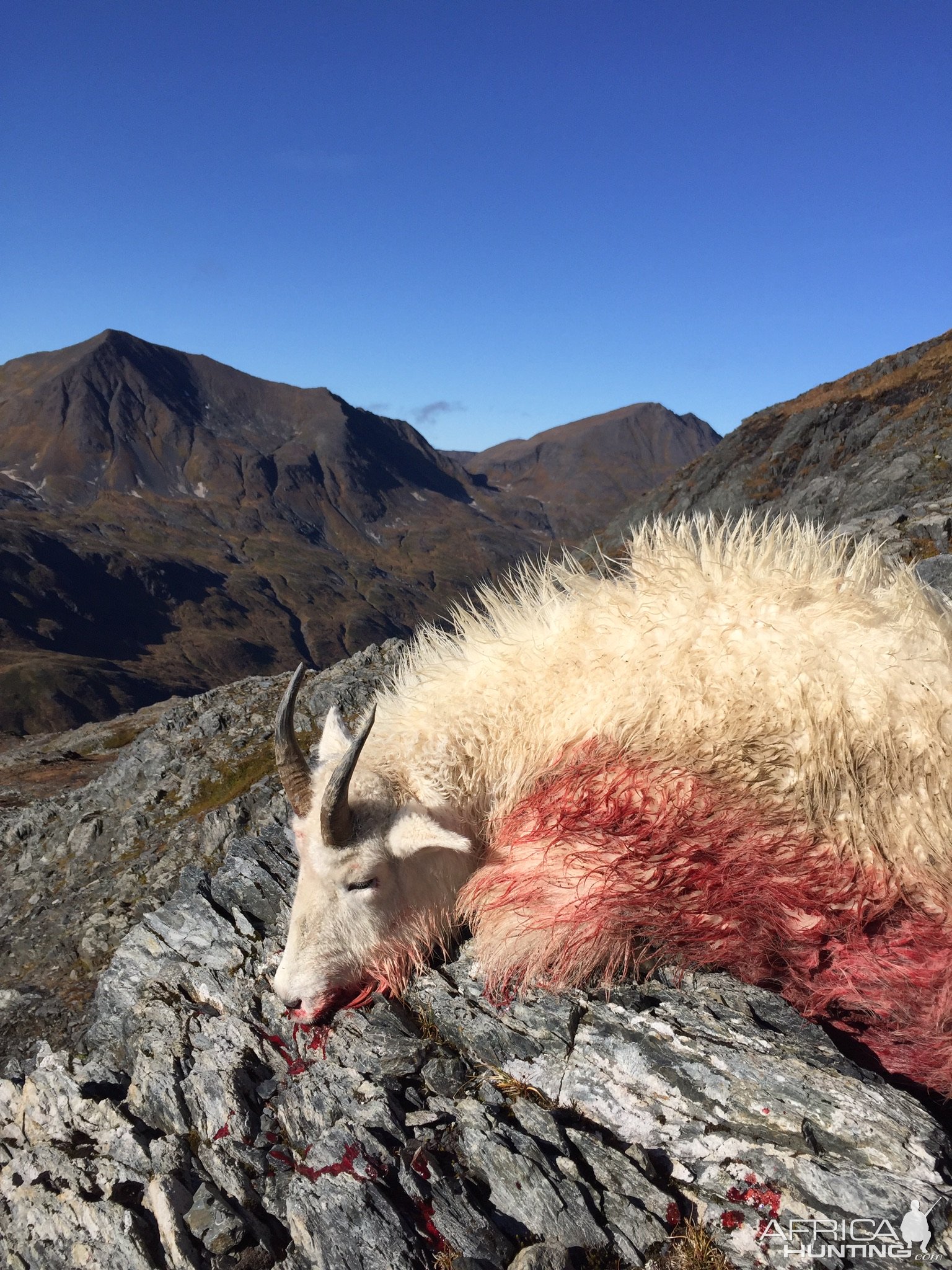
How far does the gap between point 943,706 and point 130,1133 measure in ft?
25.8

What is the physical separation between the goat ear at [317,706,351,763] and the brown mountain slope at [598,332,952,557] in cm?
1432

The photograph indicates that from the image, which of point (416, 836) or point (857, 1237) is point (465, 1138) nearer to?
point (416, 836)

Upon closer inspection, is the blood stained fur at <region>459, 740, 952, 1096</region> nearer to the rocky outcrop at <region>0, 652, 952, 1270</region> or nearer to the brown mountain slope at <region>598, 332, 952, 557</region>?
the rocky outcrop at <region>0, 652, 952, 1270</region>

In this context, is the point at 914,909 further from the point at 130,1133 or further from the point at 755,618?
the point at 130,1133

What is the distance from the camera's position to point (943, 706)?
5789 millimetres

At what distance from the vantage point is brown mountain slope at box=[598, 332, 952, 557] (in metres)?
21.5

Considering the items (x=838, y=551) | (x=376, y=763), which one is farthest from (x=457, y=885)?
(x=838, y=551)

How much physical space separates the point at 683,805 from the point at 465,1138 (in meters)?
3.09

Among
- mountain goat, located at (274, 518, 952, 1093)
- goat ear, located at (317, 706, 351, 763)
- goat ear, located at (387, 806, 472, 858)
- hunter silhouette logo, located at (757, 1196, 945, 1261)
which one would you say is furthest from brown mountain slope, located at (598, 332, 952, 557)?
hunter silhouette logo, located at (757, 1196, 945, 1261)

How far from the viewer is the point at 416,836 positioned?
20.9 feet

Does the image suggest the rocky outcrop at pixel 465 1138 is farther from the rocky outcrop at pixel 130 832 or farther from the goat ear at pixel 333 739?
the rocky outcrop at pixel 130 832

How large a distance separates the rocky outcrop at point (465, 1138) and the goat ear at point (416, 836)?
4.91ft

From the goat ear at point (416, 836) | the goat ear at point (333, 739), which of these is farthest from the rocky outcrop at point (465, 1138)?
the goat ear at point (333, 739)

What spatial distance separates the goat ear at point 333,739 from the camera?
7.26 m
